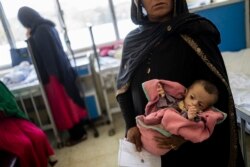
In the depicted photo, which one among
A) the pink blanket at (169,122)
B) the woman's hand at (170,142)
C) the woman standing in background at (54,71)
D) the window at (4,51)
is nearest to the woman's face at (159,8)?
the pink blanket at (169,122)

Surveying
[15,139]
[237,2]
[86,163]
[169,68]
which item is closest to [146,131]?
[169,68]

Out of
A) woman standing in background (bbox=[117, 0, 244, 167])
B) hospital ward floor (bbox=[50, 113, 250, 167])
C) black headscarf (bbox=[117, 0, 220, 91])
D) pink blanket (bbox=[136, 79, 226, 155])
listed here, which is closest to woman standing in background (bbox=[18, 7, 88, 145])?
hospital ward floor (bbox=[50, 113, 250, 167])

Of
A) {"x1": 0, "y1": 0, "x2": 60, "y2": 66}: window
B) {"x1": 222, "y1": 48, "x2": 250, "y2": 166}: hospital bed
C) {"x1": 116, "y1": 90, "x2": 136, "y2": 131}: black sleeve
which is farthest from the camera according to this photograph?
{"x1": 0, "y1": 0, "x2": 60, "y2": 66}: window

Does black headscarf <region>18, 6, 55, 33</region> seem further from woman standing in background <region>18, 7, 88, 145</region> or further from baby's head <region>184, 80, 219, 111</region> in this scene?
baby's head <region>184, 80, 219, 111</region>

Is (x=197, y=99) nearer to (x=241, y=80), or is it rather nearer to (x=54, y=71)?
(x=241, y=80)

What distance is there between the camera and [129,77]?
1195 millimetres

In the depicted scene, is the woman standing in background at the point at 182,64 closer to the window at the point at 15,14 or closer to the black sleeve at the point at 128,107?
the black sleeve at the point at 128,107

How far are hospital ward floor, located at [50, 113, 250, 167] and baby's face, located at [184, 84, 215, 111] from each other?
1550 mm

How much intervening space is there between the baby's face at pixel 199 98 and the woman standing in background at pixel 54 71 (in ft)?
5.87

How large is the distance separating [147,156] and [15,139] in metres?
1.28

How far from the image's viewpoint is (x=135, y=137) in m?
1.11

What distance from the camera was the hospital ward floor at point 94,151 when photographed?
94.5 inches

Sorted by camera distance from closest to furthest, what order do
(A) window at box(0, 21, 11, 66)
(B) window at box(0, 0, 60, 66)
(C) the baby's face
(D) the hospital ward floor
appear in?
(C) the baby's face → (D) the hospital ward floor → (B) window at box(0, 0, 60, 66) → (A) window at box(0, 21, 11, 66)

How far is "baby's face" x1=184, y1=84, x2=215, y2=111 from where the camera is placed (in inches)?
35.9
